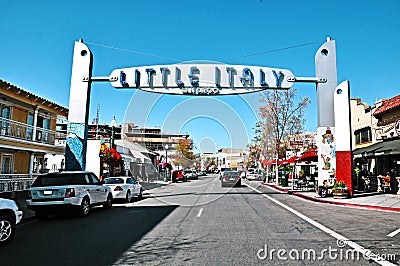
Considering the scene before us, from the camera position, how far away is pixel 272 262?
6668 mm

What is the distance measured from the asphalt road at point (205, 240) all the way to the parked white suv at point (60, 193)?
20.6 inches

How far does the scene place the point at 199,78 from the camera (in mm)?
20875

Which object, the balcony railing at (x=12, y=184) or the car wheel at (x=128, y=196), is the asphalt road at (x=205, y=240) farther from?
the balcony railing at (x=12, y=184)

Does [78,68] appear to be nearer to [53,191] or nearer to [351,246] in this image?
[53,191]

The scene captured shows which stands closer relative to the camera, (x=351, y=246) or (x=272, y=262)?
(x=272, y=262)

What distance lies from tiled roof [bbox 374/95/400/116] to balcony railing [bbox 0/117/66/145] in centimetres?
2259

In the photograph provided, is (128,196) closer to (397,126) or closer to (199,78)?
(199,78)

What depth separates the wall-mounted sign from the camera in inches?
819

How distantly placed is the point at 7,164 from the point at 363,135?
25.9 metres

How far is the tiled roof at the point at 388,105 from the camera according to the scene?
2253cm

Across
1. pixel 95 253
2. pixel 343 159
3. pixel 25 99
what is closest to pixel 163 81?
pixel 25 99

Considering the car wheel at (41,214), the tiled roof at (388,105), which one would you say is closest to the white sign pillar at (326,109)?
the tiled roof at (388,105)

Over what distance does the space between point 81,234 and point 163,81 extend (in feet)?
40.7

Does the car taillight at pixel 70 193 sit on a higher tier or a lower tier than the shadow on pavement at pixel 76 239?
higher
